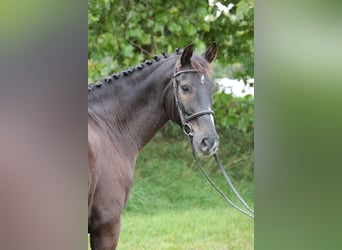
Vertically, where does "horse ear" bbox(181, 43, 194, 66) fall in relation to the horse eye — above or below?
above

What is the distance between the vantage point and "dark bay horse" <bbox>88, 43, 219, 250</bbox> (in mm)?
2355

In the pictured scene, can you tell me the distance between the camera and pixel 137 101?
103 inches

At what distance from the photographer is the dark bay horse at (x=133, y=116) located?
92.7 inches

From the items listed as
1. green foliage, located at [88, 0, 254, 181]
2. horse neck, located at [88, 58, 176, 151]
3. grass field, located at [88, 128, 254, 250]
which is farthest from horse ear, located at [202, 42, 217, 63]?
green foliage, located at [88, 0, 254, 181]

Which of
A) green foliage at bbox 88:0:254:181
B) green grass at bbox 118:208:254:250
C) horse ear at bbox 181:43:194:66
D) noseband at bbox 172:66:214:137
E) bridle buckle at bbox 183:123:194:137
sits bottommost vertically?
green grass at bbox 118:208:254:250

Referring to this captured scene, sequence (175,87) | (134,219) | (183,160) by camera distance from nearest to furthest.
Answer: (175,87) → (134,219) → (183,160)

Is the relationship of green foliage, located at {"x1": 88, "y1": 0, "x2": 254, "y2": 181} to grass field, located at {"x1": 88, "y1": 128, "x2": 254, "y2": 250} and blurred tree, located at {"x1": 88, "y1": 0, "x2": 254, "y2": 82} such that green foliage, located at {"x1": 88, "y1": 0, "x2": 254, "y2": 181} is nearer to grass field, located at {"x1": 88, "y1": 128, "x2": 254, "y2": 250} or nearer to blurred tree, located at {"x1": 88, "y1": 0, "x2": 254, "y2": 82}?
blurred tree, located at {"x1": 88, "y1": 0, "x2": 254, "y2": 82}

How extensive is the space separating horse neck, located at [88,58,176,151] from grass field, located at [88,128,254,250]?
1620mm

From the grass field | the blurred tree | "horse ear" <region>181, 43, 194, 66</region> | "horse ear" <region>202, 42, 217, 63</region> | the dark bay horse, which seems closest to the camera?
the dark bay horse

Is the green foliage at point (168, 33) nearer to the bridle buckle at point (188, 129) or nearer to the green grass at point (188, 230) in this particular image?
the green grass at point (188, 230)

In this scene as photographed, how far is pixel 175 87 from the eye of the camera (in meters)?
2.56
